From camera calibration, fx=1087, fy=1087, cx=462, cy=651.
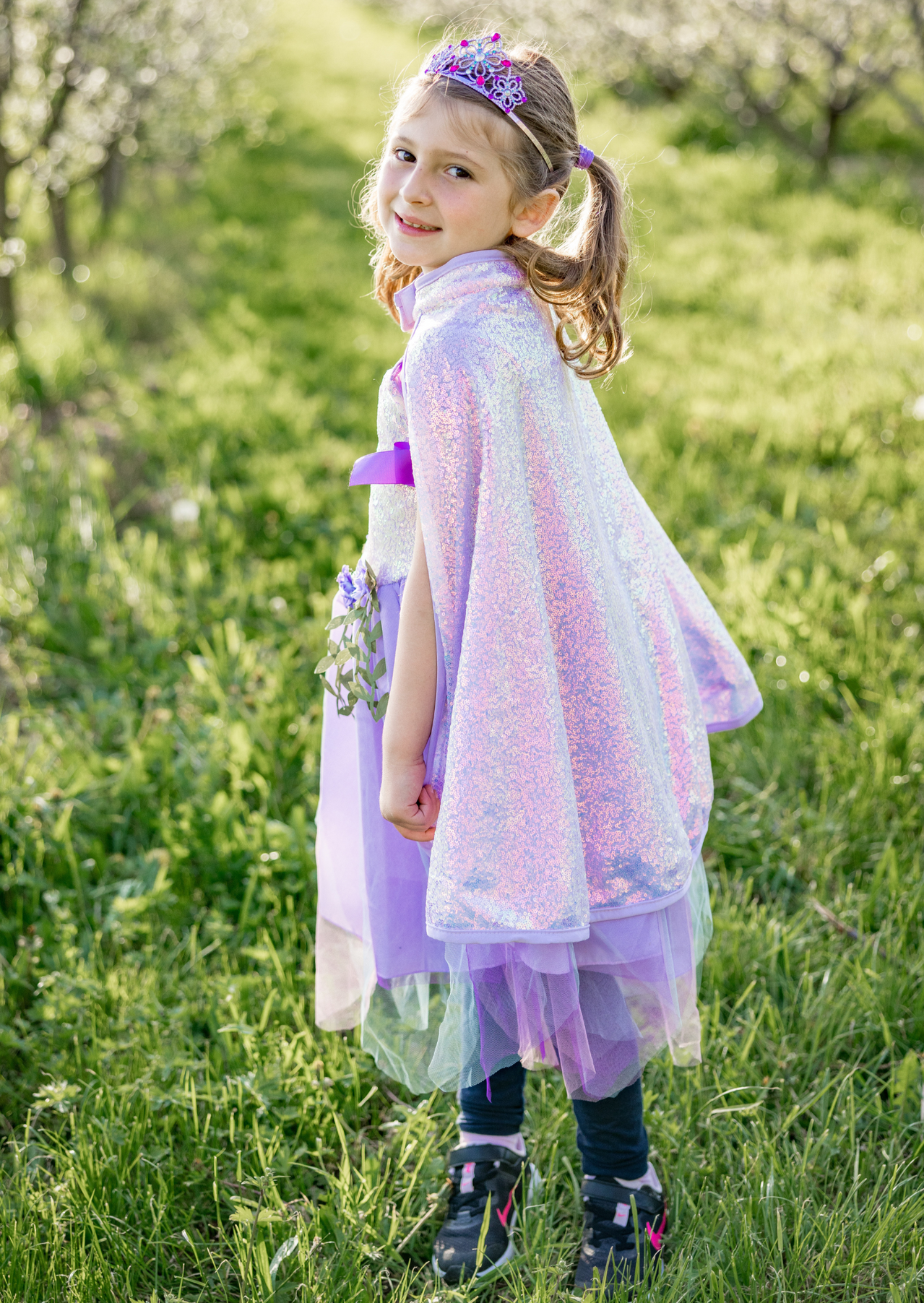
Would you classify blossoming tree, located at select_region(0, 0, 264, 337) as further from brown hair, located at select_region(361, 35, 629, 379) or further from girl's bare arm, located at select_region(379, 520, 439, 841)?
girl's bare arm, located at select_region(379, 520, 439, 841)

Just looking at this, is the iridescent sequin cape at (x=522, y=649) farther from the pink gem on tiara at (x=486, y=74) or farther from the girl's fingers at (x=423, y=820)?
the pink gem on tiara at (x=486, y=74)

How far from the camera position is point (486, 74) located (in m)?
1.36

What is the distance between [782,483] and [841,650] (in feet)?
3.54

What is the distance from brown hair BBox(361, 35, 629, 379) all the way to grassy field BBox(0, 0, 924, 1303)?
7cm

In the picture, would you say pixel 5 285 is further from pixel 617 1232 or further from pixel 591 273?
pixel 617 1232

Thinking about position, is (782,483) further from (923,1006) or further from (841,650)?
(923,1006)

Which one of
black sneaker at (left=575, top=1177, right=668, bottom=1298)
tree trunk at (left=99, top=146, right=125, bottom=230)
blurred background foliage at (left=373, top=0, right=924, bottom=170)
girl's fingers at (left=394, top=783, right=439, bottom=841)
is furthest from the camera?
blurred background foliage at (left=373, top=0, right=924, bottom=170)

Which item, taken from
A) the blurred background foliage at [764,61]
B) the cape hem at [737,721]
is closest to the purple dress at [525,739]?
the cape hem at [737,721]

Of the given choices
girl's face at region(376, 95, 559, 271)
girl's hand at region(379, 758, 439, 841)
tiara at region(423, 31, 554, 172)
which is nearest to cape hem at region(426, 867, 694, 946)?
girl's hand at region(379, 758, 439, 841)

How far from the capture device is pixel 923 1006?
1.94 metres

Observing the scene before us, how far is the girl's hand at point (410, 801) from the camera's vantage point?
1433 millimetres

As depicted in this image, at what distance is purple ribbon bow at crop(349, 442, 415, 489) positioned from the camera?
1.44 metres

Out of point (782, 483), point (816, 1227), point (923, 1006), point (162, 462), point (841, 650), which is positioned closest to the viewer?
point (816, 1227)

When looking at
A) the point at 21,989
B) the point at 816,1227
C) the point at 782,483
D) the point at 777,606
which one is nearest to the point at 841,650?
the point at 777,606
